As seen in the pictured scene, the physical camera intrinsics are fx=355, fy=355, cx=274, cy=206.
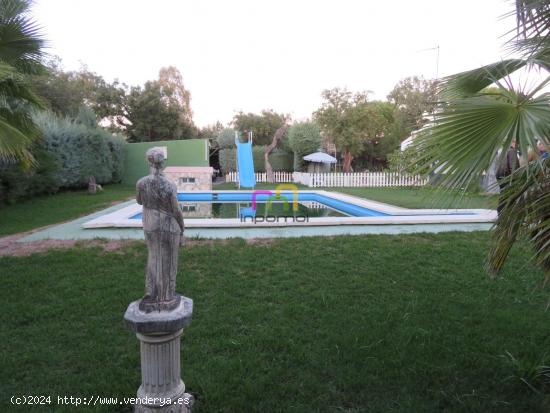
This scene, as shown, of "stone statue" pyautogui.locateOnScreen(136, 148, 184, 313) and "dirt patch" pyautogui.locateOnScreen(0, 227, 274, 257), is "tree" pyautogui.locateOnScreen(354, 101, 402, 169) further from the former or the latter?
"stone statue" pyautogui.locateOnScreen(136, 148, 184, 313)

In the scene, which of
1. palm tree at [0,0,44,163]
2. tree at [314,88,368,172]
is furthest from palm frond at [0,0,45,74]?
tree at [314,88,368,172]

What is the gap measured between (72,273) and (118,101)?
2417cm

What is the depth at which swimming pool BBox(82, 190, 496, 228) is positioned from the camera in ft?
22.0

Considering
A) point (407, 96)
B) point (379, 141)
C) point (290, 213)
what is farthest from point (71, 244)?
point (407, 96)

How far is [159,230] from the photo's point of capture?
188 cm

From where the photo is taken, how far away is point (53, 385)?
2285 millimetres

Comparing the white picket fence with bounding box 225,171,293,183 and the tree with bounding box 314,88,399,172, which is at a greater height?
the tree with bounding box 314,88,399,172

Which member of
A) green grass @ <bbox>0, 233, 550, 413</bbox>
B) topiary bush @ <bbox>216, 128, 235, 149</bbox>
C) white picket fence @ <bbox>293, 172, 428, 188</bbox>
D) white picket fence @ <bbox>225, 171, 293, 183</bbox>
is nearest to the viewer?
green grass @ <bbox>0, 233, 550, 413</bbox>

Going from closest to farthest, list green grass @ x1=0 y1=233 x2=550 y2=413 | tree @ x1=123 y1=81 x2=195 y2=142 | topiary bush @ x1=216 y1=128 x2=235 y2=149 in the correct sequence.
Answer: green grass @ x1=0 y1=233 x2=550 y2=413
topiary bush @ x1=216 y1=128 x2=235 y2=149
tree @ x1=123 y1=81 x2=195 y2=142

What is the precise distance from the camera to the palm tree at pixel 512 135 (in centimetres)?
171

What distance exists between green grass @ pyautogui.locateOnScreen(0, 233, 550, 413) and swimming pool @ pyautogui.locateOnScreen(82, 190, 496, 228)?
1152mm

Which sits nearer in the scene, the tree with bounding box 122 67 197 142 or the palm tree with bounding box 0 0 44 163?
the palm tree with bounding box 0 0 44 163

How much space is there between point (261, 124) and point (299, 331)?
88.0ft

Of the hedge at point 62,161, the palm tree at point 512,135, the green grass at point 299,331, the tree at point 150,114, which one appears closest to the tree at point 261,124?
the tree at point 150,114
